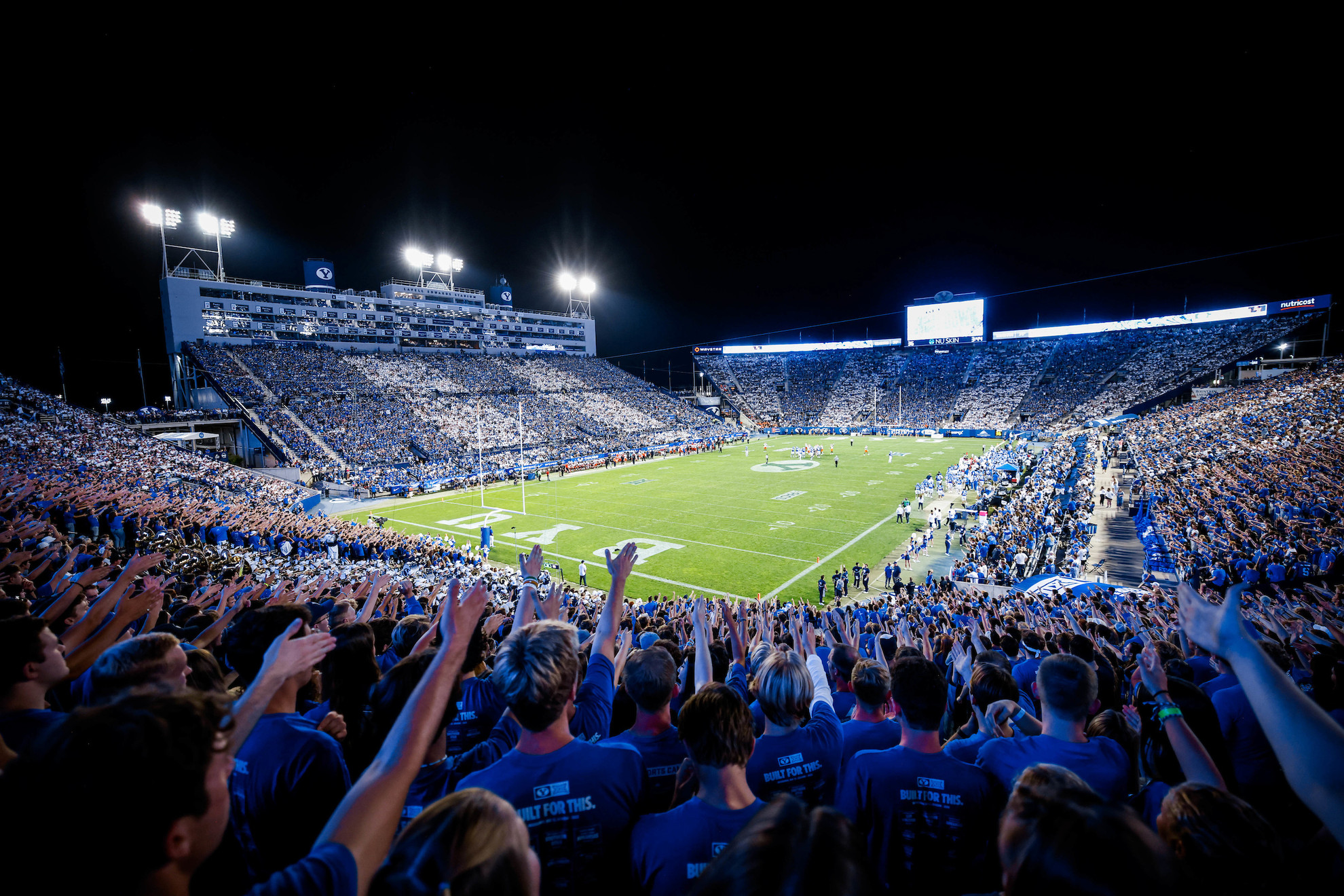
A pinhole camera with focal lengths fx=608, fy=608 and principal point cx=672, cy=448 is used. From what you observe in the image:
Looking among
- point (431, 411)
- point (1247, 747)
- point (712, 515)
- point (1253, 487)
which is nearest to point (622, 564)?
point (1247, 747)

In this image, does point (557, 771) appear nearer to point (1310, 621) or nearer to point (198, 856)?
point (198, 856)

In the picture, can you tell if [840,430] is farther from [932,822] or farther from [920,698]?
[932,822]

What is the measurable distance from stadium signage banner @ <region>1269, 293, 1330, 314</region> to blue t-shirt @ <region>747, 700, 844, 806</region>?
8508cm

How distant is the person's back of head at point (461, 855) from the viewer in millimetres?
1324

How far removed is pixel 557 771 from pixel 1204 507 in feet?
71.9

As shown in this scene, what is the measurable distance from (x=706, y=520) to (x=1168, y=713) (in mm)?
27409

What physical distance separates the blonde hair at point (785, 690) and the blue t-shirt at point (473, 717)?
1.71 m

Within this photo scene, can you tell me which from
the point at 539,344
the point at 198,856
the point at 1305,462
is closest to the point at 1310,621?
the point at 198,856

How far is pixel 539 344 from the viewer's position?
292 ft

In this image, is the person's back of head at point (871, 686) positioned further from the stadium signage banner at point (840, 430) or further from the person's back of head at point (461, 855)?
the stadium signage banner at point (840, 430)

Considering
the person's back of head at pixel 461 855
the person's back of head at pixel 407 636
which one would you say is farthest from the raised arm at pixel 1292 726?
the person's back of head at pixel 407 636

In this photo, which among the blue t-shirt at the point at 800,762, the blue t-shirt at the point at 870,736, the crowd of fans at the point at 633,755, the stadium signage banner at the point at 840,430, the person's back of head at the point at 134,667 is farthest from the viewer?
the stadium signage banner at the point at 840,430

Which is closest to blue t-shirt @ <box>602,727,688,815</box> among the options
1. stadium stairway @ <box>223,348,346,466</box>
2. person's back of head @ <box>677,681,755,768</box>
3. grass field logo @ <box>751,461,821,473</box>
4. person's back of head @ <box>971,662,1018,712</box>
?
person's back of head @ <box>677,681,755,768</box>

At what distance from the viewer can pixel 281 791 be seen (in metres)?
2.47
